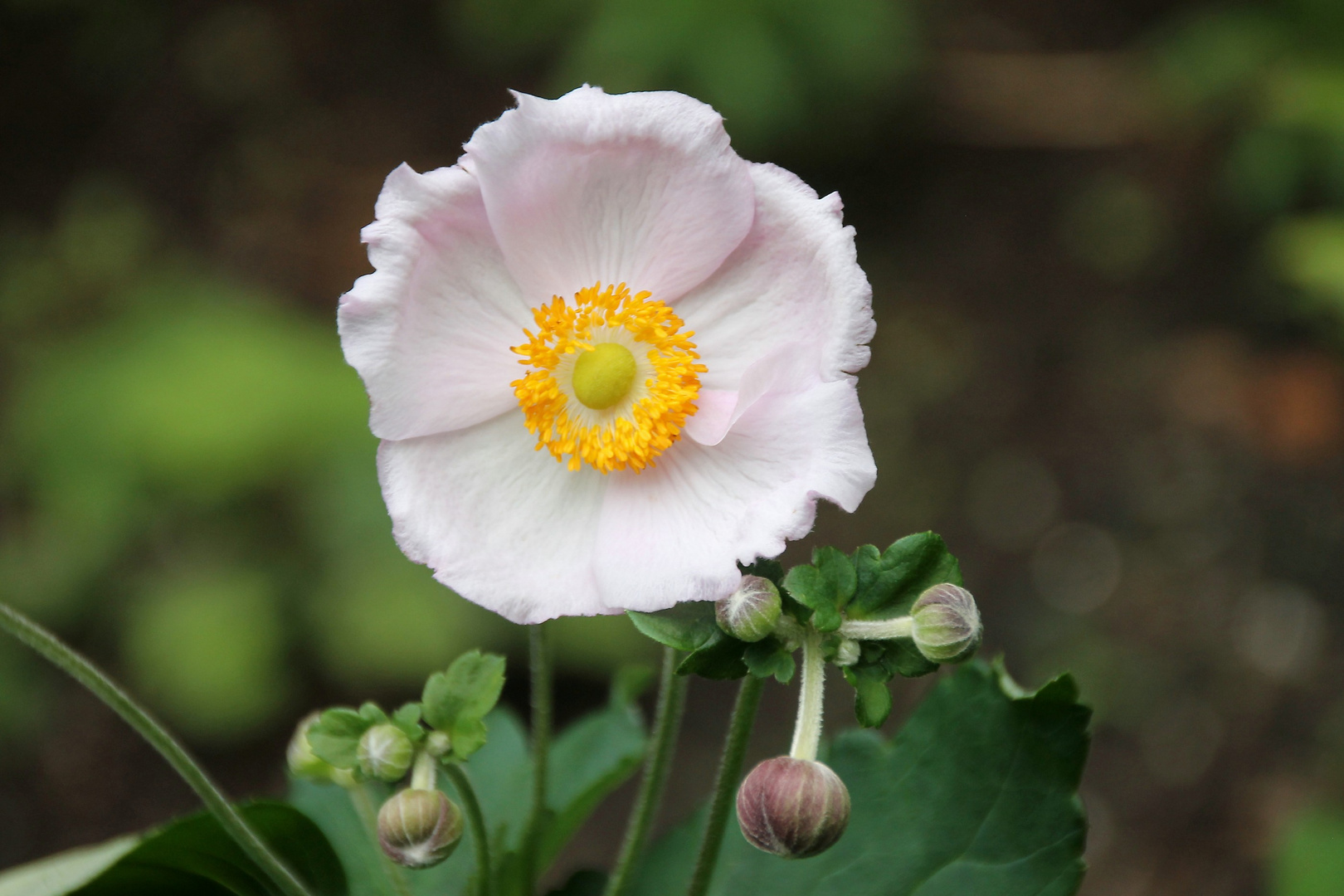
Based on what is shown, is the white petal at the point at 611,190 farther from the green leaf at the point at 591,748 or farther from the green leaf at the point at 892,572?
the green leaf at the point at 591,748

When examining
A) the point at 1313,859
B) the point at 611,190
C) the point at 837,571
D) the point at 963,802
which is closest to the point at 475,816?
the point at 837,571

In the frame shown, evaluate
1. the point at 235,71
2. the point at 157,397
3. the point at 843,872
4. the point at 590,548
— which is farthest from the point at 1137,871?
the point at 235,71

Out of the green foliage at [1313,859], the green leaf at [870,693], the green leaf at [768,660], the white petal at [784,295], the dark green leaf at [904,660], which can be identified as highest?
the white petal at [784,295]

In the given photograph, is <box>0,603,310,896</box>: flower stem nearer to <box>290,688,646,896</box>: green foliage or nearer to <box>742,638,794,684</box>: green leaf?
<box>290,688,646,896</box>: green foliage

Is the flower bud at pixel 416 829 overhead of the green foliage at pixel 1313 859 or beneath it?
overhead

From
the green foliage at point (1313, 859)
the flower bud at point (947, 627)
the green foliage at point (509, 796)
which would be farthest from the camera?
the green foliage at point (1313, 859)

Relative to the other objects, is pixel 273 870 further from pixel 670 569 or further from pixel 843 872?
pixel 843 872

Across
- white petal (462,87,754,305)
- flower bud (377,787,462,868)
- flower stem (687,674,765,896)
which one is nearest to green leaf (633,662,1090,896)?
flower stem (687,674,765,896)

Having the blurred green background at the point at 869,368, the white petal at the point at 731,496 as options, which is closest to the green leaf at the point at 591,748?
the white petal at the point at 731,496
